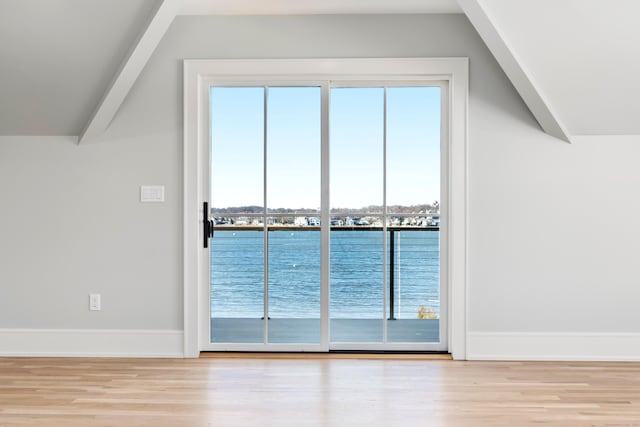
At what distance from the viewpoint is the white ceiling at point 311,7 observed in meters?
3.21

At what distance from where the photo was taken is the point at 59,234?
3463 mm

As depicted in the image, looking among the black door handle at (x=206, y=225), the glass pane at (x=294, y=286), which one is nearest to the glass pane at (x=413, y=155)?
the glass pane at (x=294, y=286)

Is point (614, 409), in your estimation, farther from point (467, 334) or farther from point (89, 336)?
point (89, 336)

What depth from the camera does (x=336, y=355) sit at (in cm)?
344

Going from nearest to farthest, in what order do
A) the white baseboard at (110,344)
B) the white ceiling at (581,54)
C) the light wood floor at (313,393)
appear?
the light wood floor at (313,393)
the white ceiling at (581,54)
the white baseboard at (110,344)

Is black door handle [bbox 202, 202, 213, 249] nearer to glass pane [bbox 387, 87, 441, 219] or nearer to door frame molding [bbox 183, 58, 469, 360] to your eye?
door frame molding [bbox 183, 58, 469, 360]

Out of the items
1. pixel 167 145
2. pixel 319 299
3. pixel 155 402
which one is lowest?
pixel 155 402

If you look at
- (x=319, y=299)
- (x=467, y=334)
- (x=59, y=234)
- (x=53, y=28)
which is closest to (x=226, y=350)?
(x=319, y=299)

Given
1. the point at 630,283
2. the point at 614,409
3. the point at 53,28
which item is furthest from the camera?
the point at 630,283

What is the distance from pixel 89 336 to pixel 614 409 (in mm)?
3240

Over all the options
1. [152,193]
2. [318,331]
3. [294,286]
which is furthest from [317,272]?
[152,193]

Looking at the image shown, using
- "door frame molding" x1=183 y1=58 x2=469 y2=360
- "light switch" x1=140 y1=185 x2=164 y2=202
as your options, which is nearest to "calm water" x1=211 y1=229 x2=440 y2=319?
"door frame molding" x1=183 y1=58 x2=469 y2=360

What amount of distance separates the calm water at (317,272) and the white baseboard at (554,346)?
1.26 ft

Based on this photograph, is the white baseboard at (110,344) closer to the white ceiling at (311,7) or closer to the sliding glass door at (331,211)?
the sliding glass door at (331,211)
